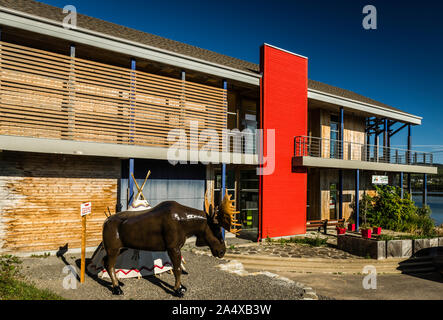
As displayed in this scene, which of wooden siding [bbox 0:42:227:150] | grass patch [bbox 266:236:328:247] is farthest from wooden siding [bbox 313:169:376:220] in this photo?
wooden siding [bbox 0:42:227:150]

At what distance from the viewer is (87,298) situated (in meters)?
6.74

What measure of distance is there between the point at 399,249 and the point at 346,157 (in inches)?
374

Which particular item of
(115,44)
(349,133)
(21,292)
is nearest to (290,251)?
(21,292)

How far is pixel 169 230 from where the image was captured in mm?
6785

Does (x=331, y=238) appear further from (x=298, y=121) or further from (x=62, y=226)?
(x=62, y=226)

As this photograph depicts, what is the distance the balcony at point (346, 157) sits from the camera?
15102mm

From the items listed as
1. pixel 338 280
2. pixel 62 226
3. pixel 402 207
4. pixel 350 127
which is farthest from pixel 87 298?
pixel 350 127

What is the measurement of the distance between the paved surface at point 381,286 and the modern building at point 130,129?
457 centimetres

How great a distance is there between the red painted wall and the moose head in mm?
6897

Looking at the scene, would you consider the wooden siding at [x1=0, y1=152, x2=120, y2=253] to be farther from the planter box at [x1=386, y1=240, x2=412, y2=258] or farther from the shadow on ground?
the shadow on ground

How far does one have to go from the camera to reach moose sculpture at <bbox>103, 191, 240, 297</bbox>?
6816 millimetres

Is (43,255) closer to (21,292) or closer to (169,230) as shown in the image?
(21,292)

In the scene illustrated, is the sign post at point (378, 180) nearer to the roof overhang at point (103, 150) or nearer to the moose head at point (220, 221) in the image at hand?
the roof overhang at point (103, 150)

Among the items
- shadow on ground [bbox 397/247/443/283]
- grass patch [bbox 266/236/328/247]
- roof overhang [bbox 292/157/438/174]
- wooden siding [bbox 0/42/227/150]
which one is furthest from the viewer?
roof overhang [bbox 292/157/438/174]
